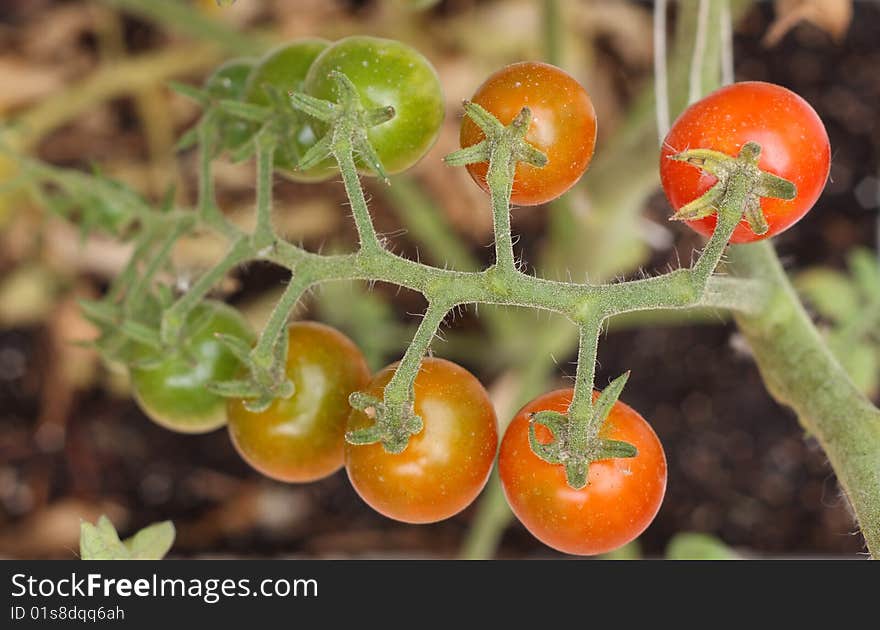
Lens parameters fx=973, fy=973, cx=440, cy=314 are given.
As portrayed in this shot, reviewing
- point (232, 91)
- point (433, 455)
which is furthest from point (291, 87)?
point (433, 455)

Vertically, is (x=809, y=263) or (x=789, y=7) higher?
(x=809, y=263)

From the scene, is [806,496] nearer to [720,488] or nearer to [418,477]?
[720,488]

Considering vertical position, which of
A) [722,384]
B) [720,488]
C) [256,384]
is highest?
[722,384]

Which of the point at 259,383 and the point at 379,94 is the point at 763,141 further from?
the point at 259,383

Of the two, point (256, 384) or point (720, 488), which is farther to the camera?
point (720, 488)

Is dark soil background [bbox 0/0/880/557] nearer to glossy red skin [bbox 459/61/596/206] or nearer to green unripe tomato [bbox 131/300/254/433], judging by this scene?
green unripe tomato [bbox 131/300/254/433]

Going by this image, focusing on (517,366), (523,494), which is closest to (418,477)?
(523,494)

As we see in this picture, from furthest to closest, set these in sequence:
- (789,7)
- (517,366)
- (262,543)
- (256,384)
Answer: (262,543)
(517,366)
(789,7)
(256,384)

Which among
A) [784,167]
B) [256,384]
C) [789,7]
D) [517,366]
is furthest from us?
[517,366]
